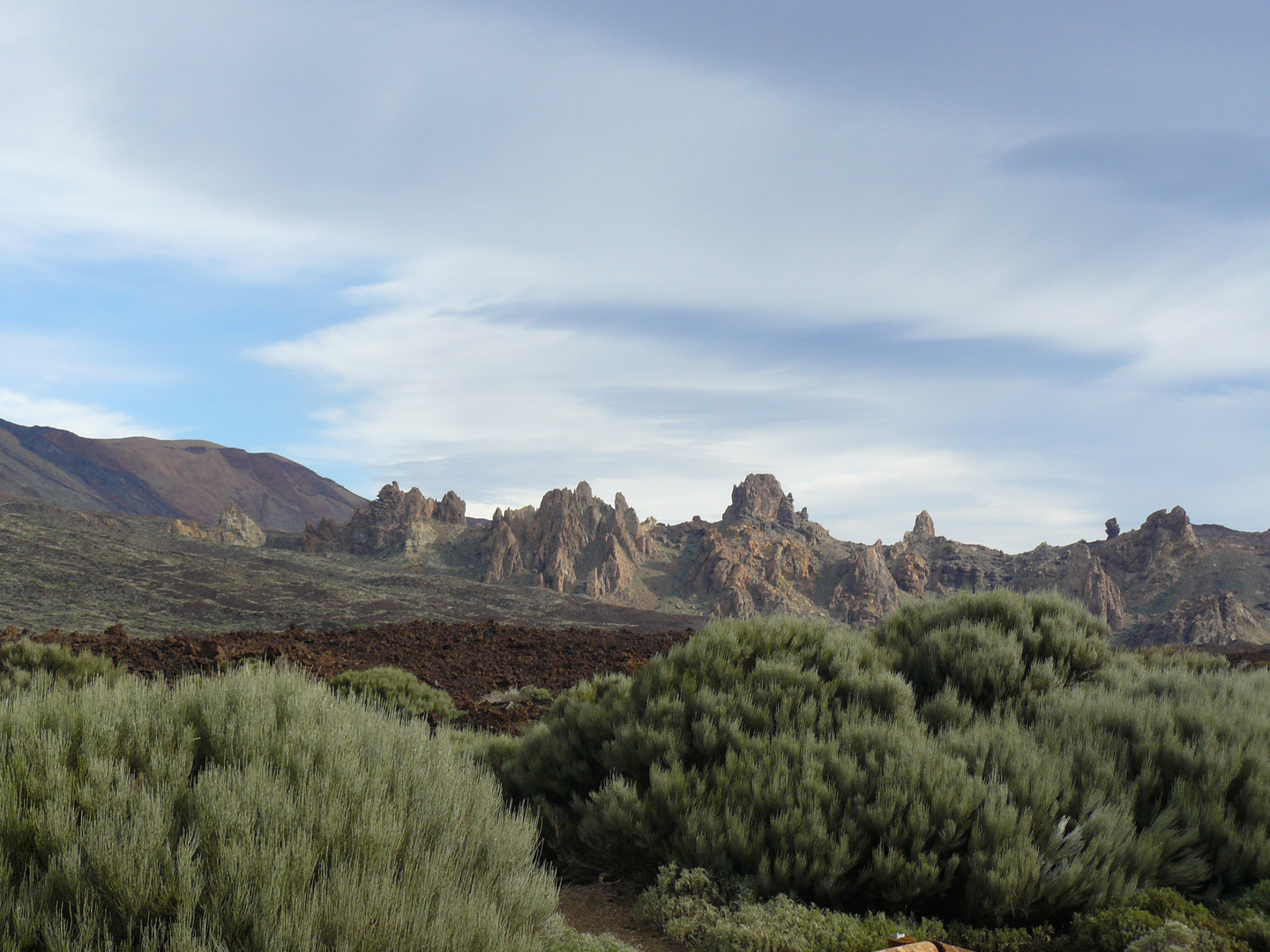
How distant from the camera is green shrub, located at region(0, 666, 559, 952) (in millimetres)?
3346

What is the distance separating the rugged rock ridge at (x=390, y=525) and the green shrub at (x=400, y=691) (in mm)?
92688

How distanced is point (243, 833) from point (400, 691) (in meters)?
10.2

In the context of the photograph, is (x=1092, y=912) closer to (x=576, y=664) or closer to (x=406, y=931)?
(x=406, y=931)

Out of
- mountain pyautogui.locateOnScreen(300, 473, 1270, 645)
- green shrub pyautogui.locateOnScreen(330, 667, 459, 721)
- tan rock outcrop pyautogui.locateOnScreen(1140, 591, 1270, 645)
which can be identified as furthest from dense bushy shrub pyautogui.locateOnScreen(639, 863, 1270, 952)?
mountain pyautogui.locateOnScreen(300, 473, 1270, 645)

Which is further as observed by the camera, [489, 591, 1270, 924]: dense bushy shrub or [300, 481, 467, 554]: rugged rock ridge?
[300, 481, 467, 554]: rugged rock ridge

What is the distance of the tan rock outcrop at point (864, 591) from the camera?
9906 cm

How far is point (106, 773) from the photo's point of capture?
401 centimetres

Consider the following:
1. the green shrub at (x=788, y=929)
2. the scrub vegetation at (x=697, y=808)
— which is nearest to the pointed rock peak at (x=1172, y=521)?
the scrub vegetation at (x=697, y=808)

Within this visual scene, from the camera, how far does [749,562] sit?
109 meters

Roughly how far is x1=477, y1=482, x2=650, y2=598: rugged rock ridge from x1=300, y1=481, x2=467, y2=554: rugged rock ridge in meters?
9.39

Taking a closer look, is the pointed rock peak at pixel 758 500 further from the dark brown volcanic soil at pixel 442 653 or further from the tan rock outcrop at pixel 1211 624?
the dark brown volcanic soil at pixel 442 653

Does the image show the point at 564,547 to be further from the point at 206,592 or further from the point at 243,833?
the point at 243,833

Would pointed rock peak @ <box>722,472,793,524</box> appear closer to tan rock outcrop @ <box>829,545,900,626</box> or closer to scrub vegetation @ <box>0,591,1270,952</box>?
tan rock outcrop @ <box>829,545,900,626</box>

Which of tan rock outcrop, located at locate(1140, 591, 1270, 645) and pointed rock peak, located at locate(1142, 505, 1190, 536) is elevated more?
pointed rock peak, located at locate(1142, 505, 1190, 536)
